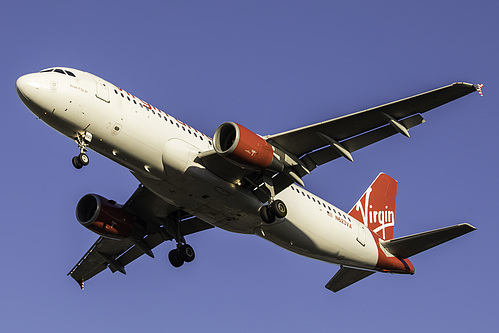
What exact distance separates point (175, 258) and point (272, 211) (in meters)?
6.68

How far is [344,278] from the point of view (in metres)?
33.8

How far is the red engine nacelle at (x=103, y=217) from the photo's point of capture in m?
30.8

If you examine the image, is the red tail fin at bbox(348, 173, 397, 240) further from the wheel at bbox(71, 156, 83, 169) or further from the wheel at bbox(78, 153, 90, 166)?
the wheel at bbox(71, 156, 83, 169)

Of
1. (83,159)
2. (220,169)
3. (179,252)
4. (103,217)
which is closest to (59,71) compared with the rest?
(83,159)

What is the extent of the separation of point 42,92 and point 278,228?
1095 cm

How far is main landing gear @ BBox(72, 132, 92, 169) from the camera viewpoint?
80.6 ft

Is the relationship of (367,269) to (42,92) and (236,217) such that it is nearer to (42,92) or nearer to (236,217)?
(236,217)

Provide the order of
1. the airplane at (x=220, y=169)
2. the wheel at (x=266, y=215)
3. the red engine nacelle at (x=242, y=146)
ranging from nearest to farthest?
the airplane at (x=220, y=169), the red engine nacelle at (x=242, y=146), the wheel at (x=266, y=215)

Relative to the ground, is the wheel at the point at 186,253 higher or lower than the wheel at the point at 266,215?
lower

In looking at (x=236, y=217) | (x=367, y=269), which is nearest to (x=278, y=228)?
(x=236, y=217)

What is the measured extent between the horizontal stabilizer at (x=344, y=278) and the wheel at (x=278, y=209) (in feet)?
25.5

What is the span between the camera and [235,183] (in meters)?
27.3

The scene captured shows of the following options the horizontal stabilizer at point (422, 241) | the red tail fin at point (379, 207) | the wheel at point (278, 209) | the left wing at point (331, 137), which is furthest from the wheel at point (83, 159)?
the horizontal stabilizer at point (422, 241)

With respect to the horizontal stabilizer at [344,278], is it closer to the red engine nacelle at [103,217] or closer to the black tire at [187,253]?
the black tire at [187,253]
